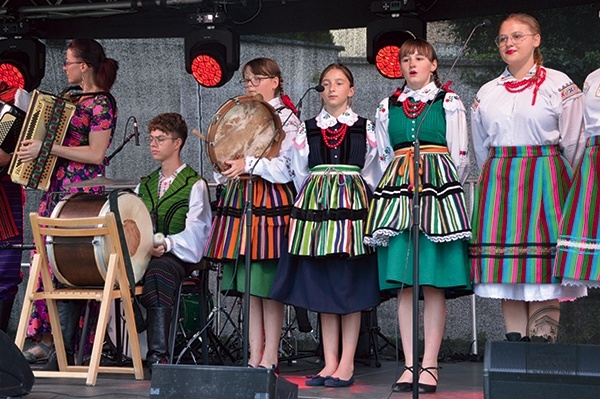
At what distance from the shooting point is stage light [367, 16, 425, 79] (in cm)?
638

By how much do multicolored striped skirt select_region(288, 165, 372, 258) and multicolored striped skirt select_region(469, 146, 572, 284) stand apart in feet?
2.13

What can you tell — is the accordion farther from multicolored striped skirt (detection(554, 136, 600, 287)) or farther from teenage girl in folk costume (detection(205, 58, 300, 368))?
multicolored striped skirt (detection(554, 136, 600, 287))

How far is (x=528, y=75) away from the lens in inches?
192

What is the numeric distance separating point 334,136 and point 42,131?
5.81ft

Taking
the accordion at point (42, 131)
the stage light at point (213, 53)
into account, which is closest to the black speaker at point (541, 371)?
the accordion at point (42, 131)

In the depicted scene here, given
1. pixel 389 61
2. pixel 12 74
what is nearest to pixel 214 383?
pixel 389 61

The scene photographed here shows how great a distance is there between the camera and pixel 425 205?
4883mm

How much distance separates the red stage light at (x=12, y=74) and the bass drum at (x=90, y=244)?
193 cm

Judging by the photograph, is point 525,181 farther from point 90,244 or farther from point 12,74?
point 12,74

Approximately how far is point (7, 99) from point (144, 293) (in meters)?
1.59

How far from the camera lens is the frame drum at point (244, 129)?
549 cm

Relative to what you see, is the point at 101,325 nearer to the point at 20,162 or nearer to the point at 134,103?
the point at 20,162

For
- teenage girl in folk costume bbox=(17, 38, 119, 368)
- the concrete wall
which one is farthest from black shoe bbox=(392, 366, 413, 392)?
the concrete wall

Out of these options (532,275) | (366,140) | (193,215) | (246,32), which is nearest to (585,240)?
(532,275)
